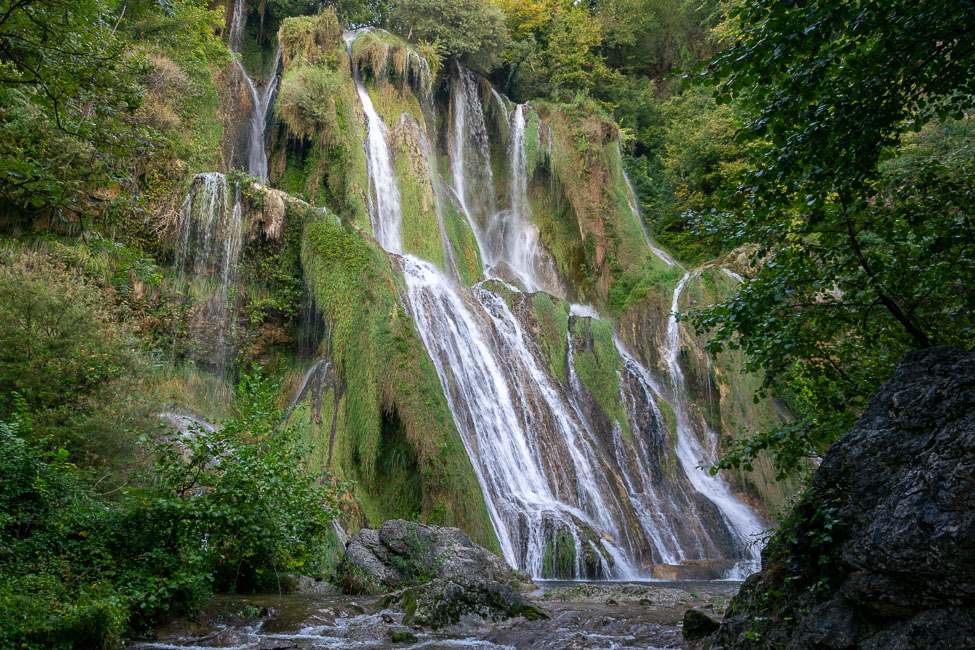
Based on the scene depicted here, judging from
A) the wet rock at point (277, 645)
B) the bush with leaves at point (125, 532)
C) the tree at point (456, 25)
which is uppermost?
the tree at point (456, 25)

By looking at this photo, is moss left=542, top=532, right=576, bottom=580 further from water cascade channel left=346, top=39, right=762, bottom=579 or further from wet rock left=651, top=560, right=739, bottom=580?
wet rock left=651, top=560, right=739, bottom=580

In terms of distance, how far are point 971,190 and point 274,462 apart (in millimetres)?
7557

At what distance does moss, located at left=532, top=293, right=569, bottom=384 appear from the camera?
1947 centimetres

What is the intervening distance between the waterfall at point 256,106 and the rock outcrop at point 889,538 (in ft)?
67.2

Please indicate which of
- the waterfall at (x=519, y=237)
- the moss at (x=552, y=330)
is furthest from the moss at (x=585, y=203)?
the moss at (x=552, y=330)

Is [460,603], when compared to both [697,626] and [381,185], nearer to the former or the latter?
[697,626]

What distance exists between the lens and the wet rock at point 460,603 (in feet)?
23.5

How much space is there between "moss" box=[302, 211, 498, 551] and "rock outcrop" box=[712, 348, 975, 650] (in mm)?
8547

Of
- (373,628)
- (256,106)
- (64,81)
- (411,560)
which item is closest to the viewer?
(64,81)

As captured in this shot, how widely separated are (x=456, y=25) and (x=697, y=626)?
27.8m

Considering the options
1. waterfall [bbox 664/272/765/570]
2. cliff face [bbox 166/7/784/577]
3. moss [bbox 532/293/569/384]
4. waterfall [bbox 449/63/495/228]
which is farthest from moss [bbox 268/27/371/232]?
waterfall [bbox 664/272/765/570]

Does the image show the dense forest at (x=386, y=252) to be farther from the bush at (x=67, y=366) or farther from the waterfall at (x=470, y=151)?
the waterfall at (x=470, y=151)

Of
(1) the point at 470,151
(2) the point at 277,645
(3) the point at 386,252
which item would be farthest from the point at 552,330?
(2) the point at 277,645

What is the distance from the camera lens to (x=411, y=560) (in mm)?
10078
